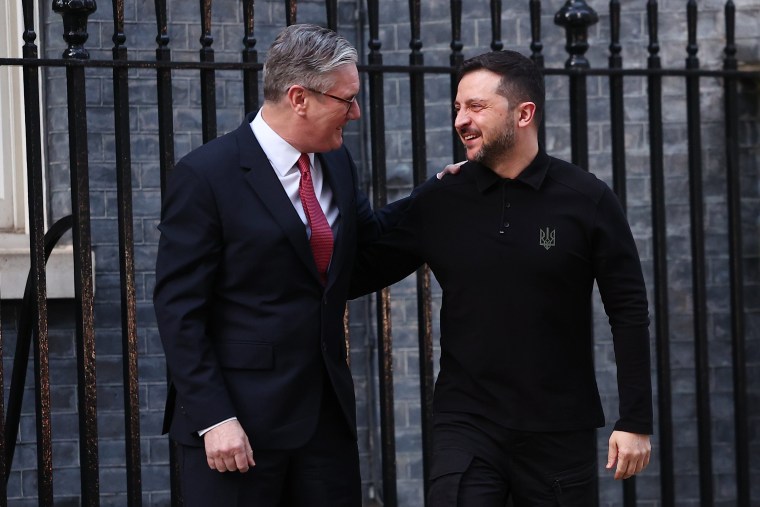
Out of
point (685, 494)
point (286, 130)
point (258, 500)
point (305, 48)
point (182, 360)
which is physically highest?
point (305, 48)

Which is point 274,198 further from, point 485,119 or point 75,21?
point 75,21

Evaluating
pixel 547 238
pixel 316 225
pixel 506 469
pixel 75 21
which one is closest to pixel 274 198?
pixel 316 225

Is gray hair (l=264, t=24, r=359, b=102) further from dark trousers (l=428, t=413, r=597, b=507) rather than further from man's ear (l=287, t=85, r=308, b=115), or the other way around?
dark trousers (l=428, t=413, r=597, b=507)

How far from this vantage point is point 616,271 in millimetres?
3354

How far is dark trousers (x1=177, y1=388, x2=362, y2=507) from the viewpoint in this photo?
10.5 feet

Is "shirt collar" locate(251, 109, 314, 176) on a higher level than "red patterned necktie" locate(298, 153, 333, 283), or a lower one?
higher

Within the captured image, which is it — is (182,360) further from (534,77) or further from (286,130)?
(534,77)

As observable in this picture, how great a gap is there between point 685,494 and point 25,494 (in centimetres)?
315

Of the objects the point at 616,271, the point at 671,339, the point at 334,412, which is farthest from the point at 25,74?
the point at 671,339

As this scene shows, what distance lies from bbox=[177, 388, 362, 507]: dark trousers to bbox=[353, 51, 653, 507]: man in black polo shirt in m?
0.25

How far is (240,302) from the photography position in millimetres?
3199

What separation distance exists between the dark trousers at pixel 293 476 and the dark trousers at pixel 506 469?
25cm

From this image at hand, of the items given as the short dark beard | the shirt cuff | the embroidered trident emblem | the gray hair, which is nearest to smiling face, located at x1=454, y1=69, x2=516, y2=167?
the short dark beard

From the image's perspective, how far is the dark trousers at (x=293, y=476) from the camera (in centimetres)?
319
